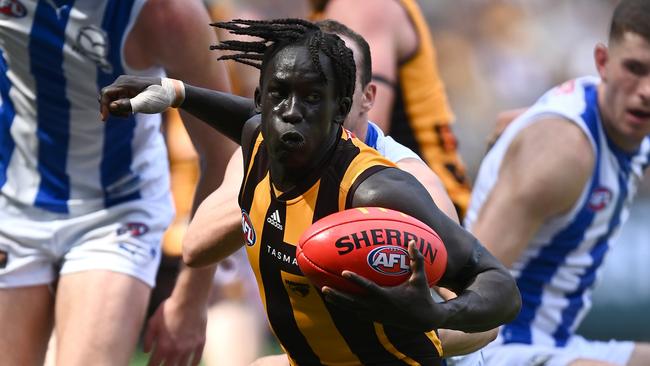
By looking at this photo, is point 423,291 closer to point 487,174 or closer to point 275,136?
point 275,136

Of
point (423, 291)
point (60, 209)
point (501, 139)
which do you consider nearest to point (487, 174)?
point (501, 139)

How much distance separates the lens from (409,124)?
7059mm

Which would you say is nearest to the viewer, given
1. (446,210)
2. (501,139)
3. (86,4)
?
(446,210)

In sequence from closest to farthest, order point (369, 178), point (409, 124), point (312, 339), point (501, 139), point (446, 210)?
point (369, 178) → point (312, 339) → point (446, 210) → point (501, 139) → point (409, 124)

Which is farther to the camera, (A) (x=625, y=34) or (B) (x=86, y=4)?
(A) (x=625, y=34)

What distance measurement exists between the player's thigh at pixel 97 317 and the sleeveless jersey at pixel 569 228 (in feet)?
6.11

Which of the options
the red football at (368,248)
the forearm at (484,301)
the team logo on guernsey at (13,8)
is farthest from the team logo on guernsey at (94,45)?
the forearm at (484,301)

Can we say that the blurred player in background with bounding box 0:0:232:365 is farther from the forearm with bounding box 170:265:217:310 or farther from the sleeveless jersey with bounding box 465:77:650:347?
the sleeveless jersey with bounding box 465:77:650:347

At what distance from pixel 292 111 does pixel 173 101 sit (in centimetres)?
76

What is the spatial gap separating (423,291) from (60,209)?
236 cm

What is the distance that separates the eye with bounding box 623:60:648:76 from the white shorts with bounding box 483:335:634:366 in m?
1.29

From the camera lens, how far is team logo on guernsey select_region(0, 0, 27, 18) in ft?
15.4

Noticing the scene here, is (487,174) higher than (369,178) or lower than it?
lower

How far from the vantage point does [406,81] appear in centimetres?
696
